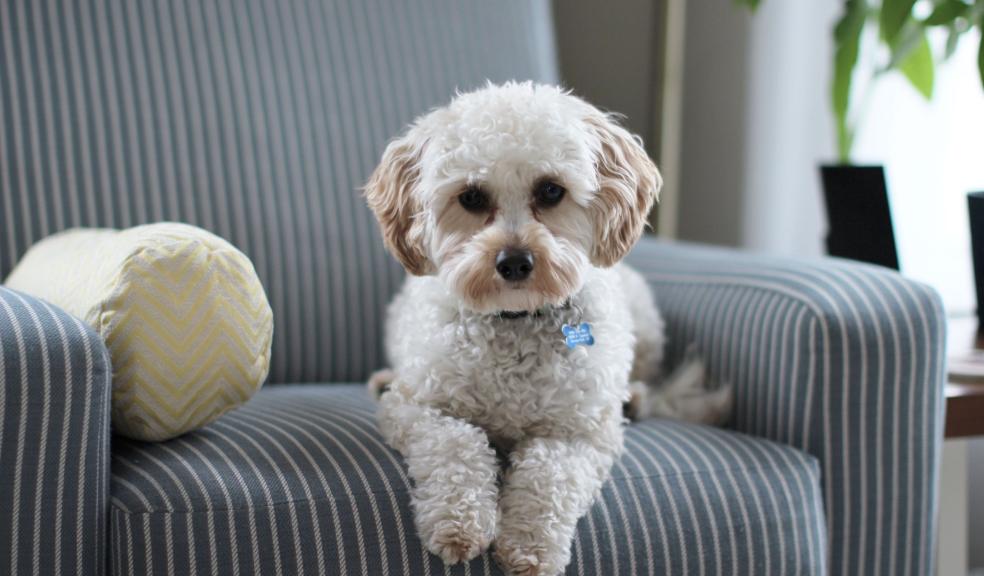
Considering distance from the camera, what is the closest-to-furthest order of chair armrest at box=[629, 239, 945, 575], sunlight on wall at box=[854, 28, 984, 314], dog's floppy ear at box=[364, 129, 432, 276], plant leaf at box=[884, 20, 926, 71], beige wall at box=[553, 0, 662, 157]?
dog's floppy ear at box=[364, 129, 432, 276]
chair armrest at box=[629, 239, 945, 575]
plant leaf at box=[884, 20, 926, 71]
sunlight on wall at box=[854, 28, 984, 314]
beige wall at box=[553, 0, 662, 157]

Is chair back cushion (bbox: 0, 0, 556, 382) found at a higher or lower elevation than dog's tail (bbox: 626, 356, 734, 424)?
higher

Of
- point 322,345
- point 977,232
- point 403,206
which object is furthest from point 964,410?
point 322,345

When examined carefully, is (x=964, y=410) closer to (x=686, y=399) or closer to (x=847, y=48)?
(x=686, y=399)

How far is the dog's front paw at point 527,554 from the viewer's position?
1.13 meters

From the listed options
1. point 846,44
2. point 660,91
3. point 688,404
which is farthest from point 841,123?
point 688,404

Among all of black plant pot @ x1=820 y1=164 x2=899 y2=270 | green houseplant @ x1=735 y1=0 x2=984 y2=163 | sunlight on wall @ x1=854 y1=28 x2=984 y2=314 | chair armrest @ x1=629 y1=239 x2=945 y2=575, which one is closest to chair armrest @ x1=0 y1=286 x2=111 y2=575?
chair armrest @ x1=629 y1=239 x2=945 y2=575

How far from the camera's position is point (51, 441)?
1079 millimetres

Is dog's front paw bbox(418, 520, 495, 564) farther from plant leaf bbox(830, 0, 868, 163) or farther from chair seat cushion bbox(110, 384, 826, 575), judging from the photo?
plant leaf bbox(830, 0, 868, 163)

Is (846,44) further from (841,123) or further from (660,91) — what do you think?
(660,91)

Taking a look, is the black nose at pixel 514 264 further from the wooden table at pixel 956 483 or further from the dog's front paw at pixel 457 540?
the wooden table at pixel 956 483

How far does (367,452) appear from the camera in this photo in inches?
49.4

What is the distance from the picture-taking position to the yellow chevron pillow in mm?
1202

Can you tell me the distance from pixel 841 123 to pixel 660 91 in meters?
0.62

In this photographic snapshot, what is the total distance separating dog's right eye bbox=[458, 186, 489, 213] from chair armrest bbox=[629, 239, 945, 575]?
1.65ft
